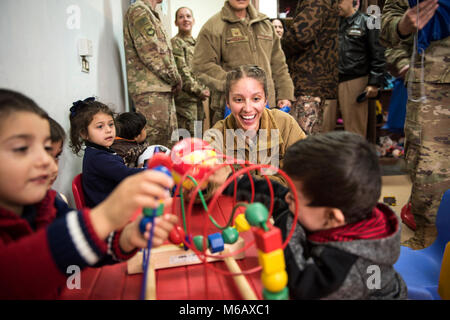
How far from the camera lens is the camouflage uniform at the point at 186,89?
10.8ft

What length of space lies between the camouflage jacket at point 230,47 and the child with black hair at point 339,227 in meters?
1.73

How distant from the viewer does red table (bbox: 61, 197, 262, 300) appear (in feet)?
2.01

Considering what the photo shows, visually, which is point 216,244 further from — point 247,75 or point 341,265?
point 247,75

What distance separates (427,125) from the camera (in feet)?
5.13

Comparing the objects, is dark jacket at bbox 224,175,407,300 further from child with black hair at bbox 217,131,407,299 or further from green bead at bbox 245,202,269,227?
green bead at bbox 245,202,269,227

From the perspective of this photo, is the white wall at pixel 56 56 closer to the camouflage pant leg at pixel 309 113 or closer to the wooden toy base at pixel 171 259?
the wooden toy base at pixel 171 259

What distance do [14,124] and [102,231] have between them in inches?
9.6

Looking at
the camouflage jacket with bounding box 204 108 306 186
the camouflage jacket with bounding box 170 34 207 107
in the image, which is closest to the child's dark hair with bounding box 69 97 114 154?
the camouflage jacket with bounding box 204 108 306 186

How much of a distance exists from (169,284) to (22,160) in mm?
382

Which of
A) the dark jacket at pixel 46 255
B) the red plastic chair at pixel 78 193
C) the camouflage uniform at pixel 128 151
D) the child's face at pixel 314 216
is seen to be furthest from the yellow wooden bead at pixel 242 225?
the camouflage uniform at pixel 128 151

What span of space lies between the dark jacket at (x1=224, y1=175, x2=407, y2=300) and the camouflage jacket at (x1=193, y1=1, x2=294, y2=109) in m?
1.79

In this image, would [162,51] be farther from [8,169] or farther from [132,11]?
[8,169]

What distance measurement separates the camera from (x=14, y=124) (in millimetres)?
515

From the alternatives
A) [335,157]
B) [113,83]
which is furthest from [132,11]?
[335,157]
